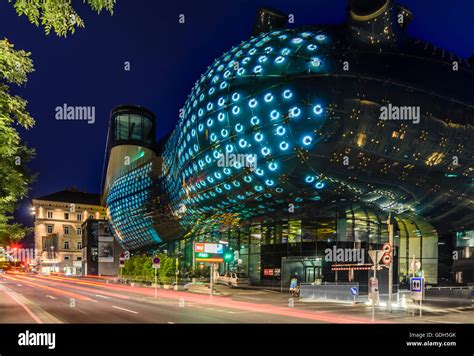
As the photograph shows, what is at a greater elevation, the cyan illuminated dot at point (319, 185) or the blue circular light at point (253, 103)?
the blue circular light at point (253, 103)

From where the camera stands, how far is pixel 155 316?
1892 cm

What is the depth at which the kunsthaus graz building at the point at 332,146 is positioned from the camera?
32188 millimetres

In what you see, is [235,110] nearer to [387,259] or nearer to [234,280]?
[234,280]

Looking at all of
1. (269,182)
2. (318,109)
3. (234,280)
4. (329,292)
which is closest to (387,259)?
(329,292)

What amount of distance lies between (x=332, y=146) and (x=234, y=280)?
741 inches

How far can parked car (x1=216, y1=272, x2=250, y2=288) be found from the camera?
4394cm

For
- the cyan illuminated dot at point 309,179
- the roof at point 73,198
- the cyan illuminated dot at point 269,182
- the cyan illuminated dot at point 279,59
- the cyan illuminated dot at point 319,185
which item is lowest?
the roof at point 73,198

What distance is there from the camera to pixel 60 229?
122250 millimetres

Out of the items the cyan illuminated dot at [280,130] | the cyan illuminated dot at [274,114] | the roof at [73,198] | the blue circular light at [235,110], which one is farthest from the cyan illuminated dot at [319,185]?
the roof at [73,198]

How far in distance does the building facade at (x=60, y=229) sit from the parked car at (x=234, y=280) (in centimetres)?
8098

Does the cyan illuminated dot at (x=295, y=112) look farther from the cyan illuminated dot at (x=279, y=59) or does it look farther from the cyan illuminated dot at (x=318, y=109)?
the cyan illuminated dot at (x=279, y=59)

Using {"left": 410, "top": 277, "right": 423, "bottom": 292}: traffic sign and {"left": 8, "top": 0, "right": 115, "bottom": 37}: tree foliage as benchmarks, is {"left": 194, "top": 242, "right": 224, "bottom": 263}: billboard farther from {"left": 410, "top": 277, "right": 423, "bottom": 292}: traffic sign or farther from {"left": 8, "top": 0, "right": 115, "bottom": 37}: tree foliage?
{"left": 8, "top": 0, "right": 115, "bottom": 37}: tree foliage

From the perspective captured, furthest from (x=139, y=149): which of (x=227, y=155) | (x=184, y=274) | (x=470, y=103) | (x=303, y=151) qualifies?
(x=470, y=103)

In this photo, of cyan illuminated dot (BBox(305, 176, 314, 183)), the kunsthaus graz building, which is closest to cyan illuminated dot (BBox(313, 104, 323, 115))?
the kunsthaus graz building
